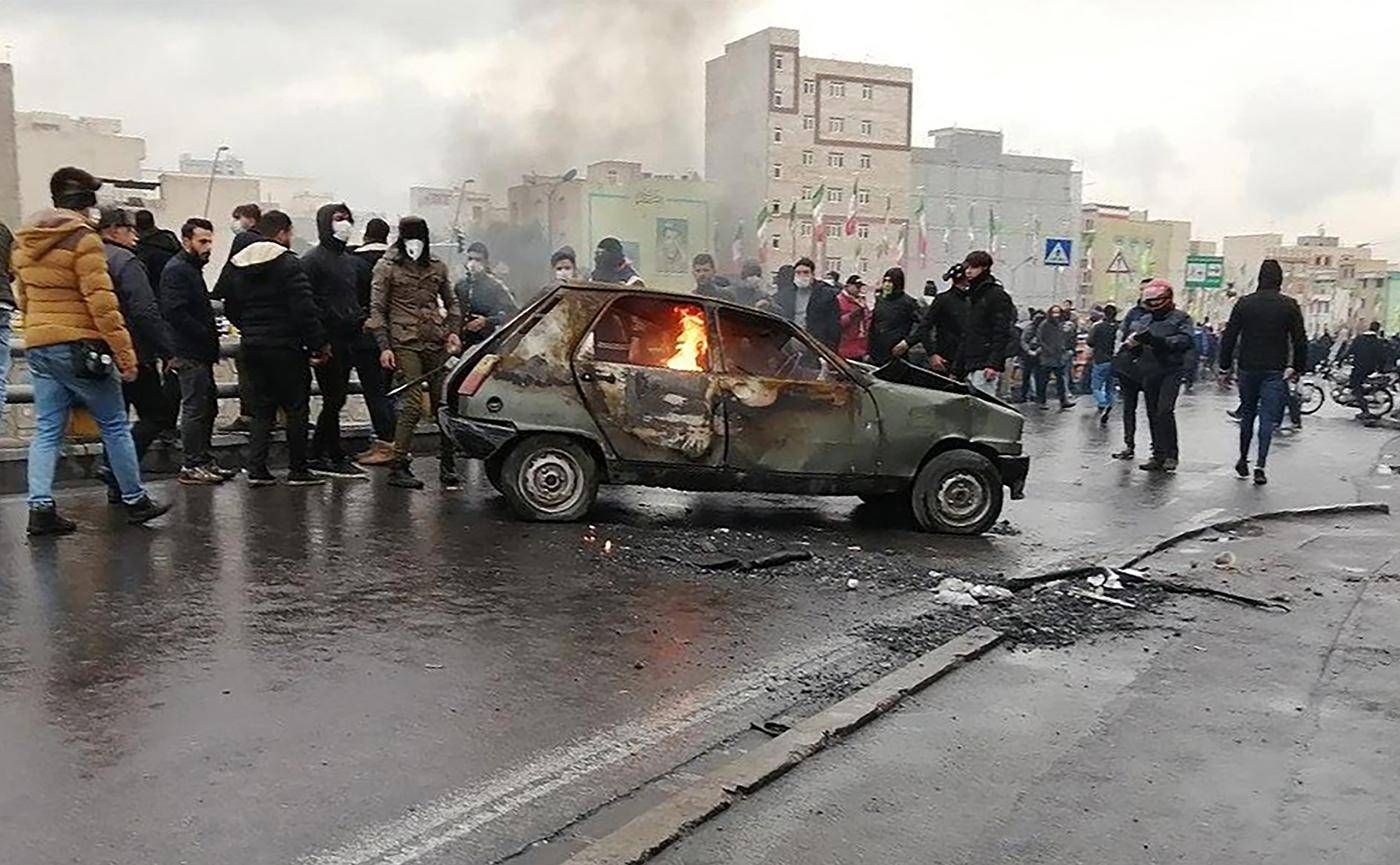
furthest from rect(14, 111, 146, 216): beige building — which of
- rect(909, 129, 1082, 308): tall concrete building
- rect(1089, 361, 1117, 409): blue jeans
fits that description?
rect(1089, 361, 1117, 409): blue jeans

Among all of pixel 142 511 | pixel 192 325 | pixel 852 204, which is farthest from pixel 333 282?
pixel 852 204

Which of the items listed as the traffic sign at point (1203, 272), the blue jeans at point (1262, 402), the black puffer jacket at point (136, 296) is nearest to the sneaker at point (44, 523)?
the black puffer jacket at point (136, 296)

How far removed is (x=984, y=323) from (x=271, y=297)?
575 cm

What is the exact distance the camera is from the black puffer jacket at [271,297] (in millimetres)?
7891

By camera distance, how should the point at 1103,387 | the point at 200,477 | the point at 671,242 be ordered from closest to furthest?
the point at 200,477
the point at 1103,387
the point at 671,242

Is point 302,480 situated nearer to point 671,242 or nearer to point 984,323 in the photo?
point 984,323

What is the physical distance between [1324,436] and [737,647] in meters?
14.3

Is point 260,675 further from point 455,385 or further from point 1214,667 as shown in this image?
point 1214,667

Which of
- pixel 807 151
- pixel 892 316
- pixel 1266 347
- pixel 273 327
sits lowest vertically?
pixel 1266 347

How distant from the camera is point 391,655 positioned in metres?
4.79

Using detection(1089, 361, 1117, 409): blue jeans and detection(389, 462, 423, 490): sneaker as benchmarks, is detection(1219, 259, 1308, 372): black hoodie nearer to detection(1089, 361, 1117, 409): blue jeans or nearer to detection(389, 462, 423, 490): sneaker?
detection(1089, 361, 1117, 409): blue jeans

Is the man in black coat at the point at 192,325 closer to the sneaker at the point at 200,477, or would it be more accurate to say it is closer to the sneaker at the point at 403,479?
the sneaker at the point at 200,477

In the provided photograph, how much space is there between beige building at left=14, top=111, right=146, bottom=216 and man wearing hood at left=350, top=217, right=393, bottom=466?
4970cm

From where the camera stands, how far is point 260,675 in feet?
14.7
